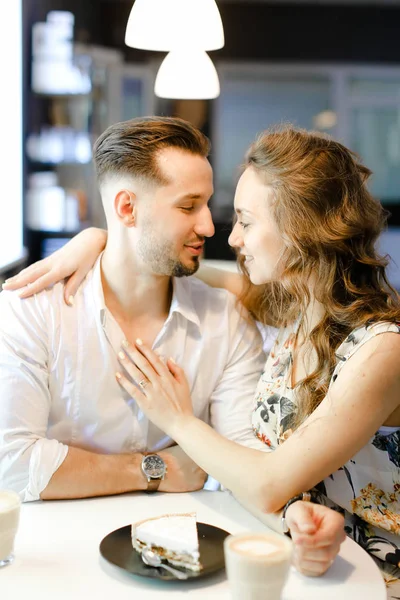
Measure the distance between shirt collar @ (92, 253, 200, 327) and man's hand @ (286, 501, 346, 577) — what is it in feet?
2.55

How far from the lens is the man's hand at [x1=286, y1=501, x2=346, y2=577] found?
1.33 meters

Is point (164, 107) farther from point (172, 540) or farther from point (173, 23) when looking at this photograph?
point (172, 540)

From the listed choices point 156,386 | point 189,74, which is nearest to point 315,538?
point 156,386

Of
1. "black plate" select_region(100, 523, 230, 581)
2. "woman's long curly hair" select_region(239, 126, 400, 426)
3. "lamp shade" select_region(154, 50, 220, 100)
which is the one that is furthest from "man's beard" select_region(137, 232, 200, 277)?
"lamp shade" select_region(154, 50, 220, 100)

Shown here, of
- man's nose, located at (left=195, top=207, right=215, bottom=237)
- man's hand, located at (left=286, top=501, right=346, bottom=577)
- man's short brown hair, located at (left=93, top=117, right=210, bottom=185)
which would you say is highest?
man's short brown hair, located at (left=93, top=117, right=210, bottom=185)

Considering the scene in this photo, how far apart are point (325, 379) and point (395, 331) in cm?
22

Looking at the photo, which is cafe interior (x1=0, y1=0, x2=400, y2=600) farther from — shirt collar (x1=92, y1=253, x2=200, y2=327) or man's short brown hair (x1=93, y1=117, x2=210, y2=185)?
shirt collar (x1=92, y1=253, x2=200, y2=327)

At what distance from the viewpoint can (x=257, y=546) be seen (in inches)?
46.0

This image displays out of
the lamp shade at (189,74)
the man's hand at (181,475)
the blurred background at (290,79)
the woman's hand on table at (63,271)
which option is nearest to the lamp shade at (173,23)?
the lamp shade at (189,74)

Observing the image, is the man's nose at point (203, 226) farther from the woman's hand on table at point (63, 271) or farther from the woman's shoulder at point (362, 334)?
the woman's shoulder at point (362, 334)

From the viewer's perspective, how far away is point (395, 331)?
5.37 feet

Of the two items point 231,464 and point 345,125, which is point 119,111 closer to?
point 345,125

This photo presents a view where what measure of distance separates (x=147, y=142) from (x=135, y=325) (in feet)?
Result: 1.62

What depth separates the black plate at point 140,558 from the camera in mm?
1286
